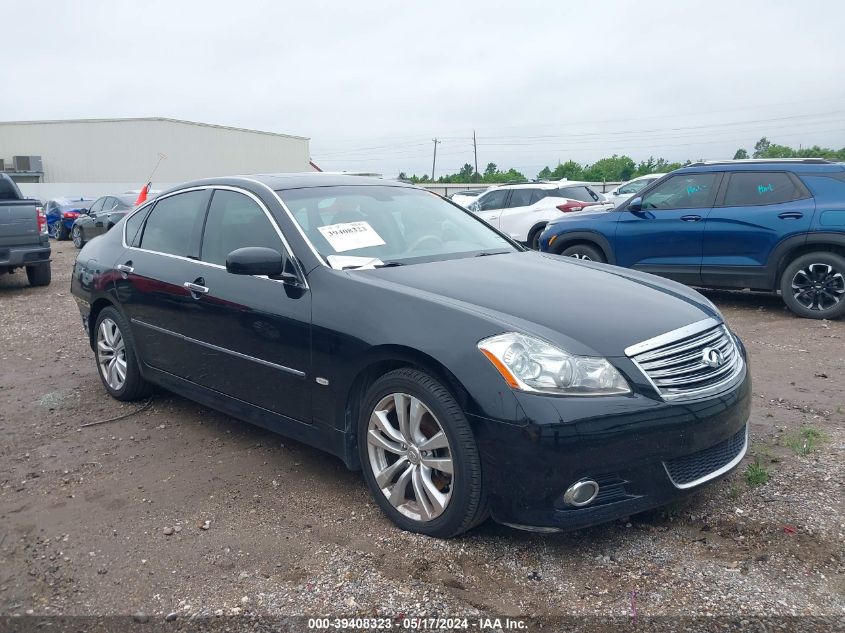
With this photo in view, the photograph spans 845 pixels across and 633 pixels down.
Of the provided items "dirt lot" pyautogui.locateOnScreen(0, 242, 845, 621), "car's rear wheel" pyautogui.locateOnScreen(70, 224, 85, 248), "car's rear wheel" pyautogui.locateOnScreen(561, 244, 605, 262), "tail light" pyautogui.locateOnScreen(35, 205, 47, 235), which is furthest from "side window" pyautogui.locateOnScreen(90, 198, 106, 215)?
"dirt lot" pyautogui.locateOnScreen(0, 242, 845, 621)

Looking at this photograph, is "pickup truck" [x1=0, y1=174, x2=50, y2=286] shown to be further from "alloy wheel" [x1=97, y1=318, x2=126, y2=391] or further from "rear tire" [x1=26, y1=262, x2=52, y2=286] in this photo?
"alloy wheel" [x1=97, y1=318, x2=126, y2=391]

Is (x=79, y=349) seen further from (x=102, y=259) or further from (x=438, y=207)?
(x=438, y=207)

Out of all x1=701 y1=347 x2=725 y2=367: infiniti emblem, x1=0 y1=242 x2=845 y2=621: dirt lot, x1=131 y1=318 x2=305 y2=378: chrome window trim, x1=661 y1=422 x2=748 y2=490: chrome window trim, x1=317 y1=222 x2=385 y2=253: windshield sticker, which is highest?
x1=317 y1=222 x2=385 y2=253: windshield sticker

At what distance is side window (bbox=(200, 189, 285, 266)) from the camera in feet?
13.9

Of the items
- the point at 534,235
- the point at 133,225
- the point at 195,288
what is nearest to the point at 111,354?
the point at 133,225

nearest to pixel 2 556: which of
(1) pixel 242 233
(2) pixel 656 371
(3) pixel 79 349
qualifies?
(1) pixel 242 233

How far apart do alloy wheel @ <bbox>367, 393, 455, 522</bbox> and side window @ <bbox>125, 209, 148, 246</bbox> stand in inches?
112

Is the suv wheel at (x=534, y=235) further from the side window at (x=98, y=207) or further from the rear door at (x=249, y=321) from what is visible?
the side window at (x=98, y=207)

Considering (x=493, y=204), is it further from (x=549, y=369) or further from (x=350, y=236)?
(x=549, y=369)

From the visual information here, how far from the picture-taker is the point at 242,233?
4.39 m

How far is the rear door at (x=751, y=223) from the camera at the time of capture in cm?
818

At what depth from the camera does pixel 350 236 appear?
416 cm

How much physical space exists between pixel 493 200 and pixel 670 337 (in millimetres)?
12039

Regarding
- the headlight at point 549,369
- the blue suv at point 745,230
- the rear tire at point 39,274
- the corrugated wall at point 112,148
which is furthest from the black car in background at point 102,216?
the corrugated wall at point 112,148
